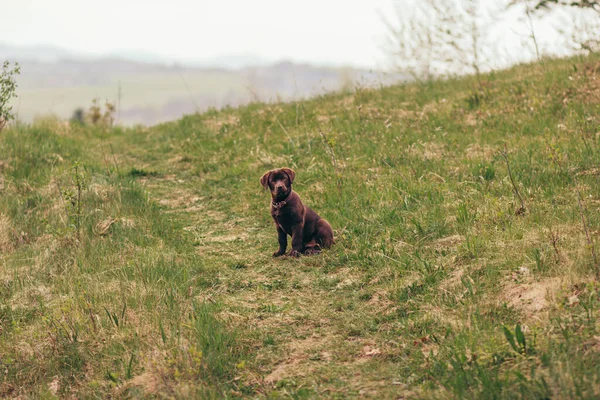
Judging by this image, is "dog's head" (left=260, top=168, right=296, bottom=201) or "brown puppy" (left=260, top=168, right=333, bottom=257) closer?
"dog's head" (left=260, top=168, right=296, bottom=201)

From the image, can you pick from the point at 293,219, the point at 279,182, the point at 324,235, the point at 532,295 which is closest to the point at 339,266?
the point at 324,235

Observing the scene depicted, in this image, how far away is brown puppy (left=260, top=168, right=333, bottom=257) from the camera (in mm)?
6773

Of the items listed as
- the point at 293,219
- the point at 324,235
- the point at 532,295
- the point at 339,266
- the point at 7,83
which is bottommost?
the point at 339,266

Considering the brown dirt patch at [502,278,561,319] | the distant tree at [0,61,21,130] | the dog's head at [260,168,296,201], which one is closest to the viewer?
the brown dirt patch at [502,278,561,319]

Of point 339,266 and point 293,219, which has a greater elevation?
point 293,219

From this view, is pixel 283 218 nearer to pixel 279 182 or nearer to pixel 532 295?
pixel 279 182

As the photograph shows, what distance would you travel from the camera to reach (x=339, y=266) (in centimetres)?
655

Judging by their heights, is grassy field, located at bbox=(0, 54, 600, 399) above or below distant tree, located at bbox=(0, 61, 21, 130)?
below

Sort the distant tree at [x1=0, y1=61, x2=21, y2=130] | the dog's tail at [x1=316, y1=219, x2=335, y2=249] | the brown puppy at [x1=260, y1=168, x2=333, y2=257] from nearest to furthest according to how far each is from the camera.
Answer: the brown puppy at [x1=260, y1=168, x2=333, y2=257] → the dog's tail at [x1=316, y1=219, x2=335, y2=249] → the distant tree at [x1=0, y1=61, x2=21, y2=130]

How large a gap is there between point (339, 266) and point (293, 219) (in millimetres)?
778

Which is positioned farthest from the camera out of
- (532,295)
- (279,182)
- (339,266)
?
(279,182)

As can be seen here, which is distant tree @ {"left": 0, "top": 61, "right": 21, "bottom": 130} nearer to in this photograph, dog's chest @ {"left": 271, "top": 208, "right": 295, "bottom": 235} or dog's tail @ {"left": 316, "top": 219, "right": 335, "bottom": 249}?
dog's chest @ {"left": 271, "top": 208, "right": 295, "bottom": 235}

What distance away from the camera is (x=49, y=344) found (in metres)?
5.25

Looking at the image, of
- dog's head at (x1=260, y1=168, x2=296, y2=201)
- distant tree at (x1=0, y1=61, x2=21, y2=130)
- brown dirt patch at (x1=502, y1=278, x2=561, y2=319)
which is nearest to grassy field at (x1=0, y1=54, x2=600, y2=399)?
brown dirt patch at (x1=502, y1=278, x2=561, y2=319)
